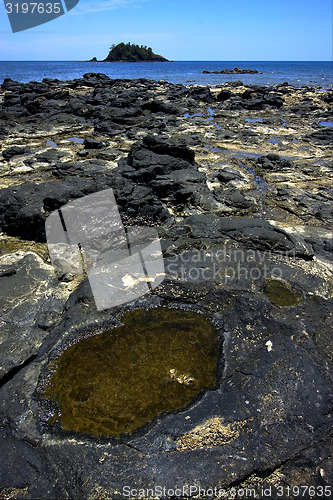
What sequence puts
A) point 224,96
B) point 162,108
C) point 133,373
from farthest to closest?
point 224,96 < point 162,108 < point 133,373

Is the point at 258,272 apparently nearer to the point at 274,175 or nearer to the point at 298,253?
the point at 298,253

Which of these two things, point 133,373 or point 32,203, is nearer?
point 133,373

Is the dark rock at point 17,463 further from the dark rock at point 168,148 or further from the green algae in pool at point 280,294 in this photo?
the dark rock at point 168,148

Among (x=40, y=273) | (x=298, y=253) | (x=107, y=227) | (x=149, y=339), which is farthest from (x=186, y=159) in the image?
(x=149, y=339)

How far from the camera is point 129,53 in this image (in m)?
116

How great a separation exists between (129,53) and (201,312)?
13528 cm

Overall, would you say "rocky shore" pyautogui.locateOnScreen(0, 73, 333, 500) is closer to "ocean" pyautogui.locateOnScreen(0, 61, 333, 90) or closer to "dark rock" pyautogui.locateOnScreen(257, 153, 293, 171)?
"dark rock" pyautogui.locateOnScreen(257, 153, 293, 171)

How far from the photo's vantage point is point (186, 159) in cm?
730

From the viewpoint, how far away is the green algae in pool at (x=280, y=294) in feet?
11.5

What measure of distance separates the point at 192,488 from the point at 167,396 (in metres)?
0.66

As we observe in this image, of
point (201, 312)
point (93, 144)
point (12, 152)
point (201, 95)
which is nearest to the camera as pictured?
point (201, 312)

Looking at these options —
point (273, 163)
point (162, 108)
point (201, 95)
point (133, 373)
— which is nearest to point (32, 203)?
point (133, 373)

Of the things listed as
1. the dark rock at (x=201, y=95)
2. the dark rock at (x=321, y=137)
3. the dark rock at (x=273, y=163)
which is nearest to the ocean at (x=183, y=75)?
the dark rock at (x=201, y=95)

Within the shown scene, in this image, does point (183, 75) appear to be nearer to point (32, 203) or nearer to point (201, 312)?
point (32, 203)
